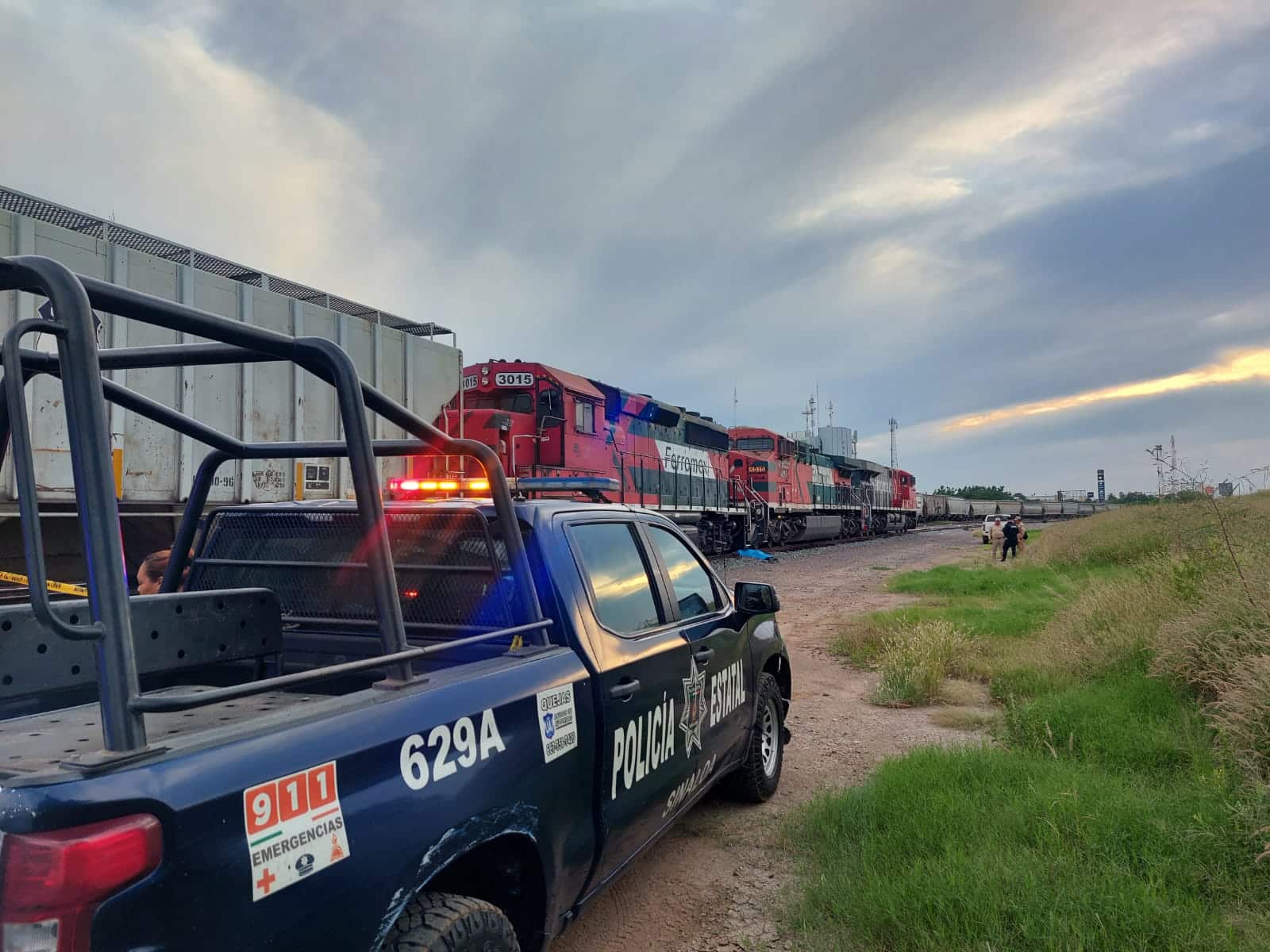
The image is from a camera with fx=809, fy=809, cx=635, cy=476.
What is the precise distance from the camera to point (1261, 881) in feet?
9.96

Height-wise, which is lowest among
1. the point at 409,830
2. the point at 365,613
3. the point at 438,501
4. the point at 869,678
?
the point at 869,678

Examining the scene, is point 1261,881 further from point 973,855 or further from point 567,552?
point 567,552

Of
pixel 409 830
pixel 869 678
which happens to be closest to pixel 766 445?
pixel 869 678

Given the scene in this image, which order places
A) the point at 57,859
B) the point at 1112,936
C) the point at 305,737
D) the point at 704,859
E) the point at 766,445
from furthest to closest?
the point at 766,445
the point at 704,859
the point at 1112,936
the point at 305,737
the point at 57,859

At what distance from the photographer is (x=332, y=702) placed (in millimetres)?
1803

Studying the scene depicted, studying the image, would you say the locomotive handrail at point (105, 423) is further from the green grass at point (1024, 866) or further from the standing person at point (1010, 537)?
the standing person at point (1010, 537)

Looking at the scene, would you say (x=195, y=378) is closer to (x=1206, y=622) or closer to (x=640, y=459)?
(x=1206, y=622)

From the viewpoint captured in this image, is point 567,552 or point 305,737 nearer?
point 305,737

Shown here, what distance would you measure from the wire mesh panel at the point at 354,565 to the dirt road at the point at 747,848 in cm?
144

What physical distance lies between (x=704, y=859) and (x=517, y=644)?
76.6 inches

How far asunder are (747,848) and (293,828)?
2.90 metres

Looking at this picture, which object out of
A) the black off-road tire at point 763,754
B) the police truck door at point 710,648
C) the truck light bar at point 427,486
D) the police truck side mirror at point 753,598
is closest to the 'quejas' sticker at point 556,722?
the police truck door at point 710,648

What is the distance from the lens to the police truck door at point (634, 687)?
8.80ft

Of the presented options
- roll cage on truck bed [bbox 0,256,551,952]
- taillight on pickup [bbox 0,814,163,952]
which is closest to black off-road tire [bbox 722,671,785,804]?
roll cage on truck bed [bbox 0,256,551,952]
